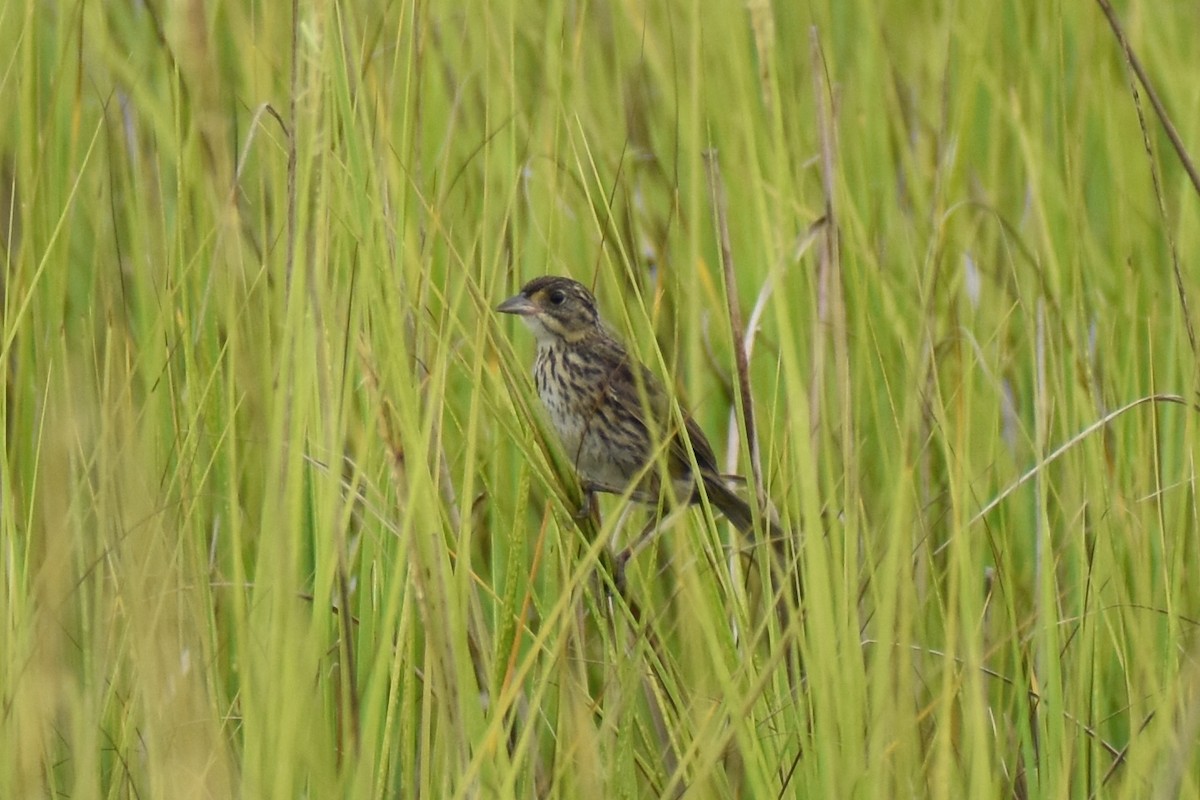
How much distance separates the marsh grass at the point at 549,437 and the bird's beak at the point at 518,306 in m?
0.07

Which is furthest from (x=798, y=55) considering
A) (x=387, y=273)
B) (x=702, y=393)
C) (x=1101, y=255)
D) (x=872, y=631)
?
(x=387, y=273)

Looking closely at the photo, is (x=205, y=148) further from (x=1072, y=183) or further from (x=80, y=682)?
(x=1072, y=183)

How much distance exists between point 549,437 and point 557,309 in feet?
2.93

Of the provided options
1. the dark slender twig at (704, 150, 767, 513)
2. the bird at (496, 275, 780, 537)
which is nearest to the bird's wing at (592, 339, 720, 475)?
the bird at (496, 275, 780, 537)

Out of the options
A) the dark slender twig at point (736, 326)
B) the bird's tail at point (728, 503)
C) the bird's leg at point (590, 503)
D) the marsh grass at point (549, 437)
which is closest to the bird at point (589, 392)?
the marsh grass at point (549, 437)

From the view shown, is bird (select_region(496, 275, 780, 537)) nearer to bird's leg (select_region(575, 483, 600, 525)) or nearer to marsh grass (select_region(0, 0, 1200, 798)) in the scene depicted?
marsh grass (select_region(0, 0, 1200, 798))

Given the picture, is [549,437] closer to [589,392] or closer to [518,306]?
[518,306]

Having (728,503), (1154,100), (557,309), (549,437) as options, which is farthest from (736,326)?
(557,309)

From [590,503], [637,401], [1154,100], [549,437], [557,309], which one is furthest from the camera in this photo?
[637,401]

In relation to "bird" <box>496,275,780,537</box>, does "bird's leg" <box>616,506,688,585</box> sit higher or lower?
lower

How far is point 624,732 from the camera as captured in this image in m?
2.11

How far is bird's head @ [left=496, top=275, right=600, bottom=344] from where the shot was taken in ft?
10.8

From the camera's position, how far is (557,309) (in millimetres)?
3445

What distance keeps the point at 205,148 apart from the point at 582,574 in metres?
1.36
